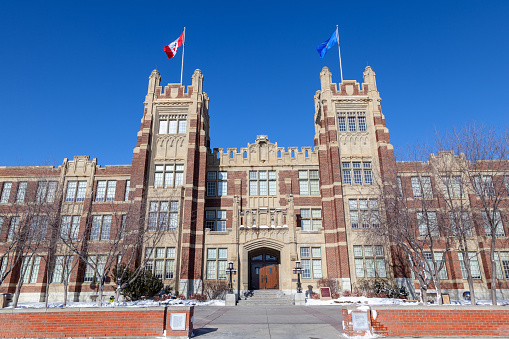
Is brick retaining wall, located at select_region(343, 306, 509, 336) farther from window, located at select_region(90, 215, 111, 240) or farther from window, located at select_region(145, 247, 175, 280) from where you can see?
window, located at select_region(90, 215, 111, 240)

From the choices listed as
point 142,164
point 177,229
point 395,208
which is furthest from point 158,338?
point 142,164

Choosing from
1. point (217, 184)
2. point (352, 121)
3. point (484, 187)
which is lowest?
point (484, 187)

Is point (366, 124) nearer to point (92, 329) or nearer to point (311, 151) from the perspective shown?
point (311, 151)

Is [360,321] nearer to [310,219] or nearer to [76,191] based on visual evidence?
[310,219]

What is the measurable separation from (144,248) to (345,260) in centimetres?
1723

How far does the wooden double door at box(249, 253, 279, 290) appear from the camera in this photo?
105 feet

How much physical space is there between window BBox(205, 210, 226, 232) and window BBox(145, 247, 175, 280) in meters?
4.55

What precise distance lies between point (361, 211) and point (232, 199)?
12127 millimetres

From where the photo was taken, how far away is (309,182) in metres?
34.0

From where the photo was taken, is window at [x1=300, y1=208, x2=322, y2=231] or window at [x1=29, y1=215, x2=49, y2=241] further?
window at [x1=300, y1=208, x2=322, y2=231]

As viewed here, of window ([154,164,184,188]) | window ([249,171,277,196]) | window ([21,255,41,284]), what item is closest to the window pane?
window ([249,171,277,196])

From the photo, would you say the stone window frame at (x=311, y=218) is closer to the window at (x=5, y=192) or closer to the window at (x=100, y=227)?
the window at (x=100, y=227)

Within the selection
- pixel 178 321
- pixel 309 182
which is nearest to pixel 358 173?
pixel 309 182

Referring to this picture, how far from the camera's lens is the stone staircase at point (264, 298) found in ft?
87.5
